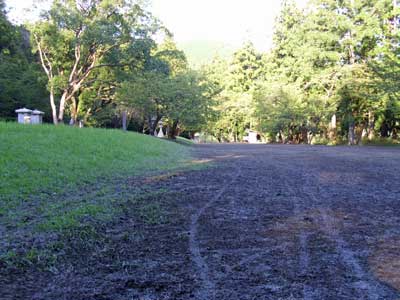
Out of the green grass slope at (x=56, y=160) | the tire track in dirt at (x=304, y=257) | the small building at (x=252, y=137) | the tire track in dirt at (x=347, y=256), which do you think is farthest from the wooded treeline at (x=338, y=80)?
the tire track in dirt at (x=304, y=257)

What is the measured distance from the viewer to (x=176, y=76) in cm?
2498

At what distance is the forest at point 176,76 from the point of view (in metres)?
19.9

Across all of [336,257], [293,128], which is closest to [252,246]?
[336,257]

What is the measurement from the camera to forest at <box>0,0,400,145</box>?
19891 millimetres

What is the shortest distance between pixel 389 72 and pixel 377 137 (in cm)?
805

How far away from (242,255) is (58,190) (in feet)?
12.3

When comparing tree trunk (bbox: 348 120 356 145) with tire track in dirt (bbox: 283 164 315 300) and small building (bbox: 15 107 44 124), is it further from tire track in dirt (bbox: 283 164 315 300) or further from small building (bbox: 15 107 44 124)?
tire track in dirt (bbox: 283 164 315 300)

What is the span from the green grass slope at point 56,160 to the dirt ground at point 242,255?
1938 millimetres

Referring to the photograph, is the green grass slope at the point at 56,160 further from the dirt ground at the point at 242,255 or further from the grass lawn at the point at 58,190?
the dirt ground at the point at 242,255

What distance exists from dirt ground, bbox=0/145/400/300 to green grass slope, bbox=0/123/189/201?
76.3 inches

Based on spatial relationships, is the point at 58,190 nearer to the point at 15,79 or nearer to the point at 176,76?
the point at 15,79

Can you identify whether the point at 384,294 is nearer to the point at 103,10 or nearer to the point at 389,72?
the point at 103,10

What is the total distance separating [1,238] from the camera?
3.64m

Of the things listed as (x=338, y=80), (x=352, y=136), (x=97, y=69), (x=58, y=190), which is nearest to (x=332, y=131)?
(x=352, y=136)
